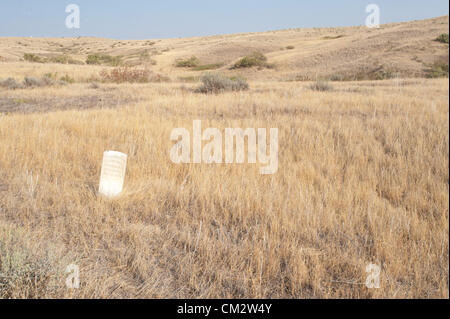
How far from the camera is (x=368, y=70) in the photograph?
18.8 m

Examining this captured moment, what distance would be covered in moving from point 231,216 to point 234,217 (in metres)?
0.07

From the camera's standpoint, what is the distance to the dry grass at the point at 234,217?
2127 millimetres

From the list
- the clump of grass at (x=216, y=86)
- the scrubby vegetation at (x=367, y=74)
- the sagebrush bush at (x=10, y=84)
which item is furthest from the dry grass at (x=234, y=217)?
the scrubby vegetation at (x=367, y=74)

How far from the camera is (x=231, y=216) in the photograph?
10.1 feet

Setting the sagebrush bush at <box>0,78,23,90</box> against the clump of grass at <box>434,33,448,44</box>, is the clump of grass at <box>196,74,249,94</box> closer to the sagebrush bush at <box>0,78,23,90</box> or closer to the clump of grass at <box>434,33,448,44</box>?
the sagebrush bush at <box>0,78,23,90</box>

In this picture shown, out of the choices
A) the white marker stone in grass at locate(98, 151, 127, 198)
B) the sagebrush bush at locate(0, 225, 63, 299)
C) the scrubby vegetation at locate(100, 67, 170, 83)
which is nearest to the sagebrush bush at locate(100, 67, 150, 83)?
the scrubby vegetation at locate(100, 67, 170, 83)

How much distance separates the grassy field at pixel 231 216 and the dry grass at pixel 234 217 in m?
0.01

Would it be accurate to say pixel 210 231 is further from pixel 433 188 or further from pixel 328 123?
pixel 328 123

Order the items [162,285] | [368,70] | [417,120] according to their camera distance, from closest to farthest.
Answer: [162,285] < [417,120] < [368,70]

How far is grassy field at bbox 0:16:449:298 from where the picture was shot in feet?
6.96

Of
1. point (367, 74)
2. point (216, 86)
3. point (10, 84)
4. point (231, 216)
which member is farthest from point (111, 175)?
point (367, 74)

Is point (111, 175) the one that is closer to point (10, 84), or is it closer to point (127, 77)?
point (10, 84)
